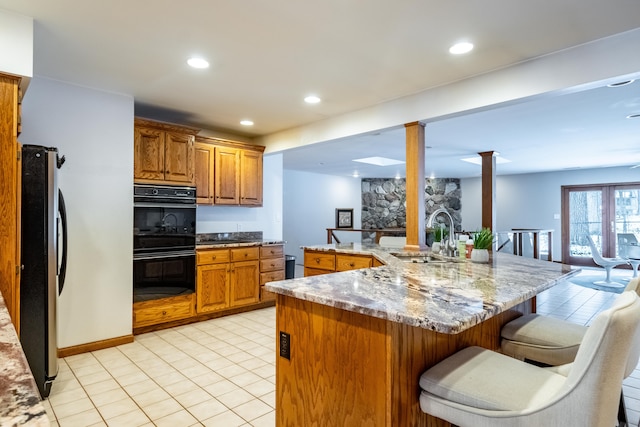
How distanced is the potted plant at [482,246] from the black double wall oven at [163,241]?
2.91 metres

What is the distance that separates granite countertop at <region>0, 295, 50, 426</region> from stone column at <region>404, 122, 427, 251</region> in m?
3.11

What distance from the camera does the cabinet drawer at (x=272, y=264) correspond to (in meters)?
→ 4.74

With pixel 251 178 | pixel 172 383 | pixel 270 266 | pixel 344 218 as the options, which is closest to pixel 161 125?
pixel 251 178

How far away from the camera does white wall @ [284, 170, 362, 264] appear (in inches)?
350

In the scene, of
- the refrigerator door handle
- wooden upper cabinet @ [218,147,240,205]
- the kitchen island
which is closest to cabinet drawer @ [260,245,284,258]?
wooden upper cabinet @ [218,147,240,205]

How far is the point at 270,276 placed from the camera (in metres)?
4.83

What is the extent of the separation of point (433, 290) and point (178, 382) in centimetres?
210

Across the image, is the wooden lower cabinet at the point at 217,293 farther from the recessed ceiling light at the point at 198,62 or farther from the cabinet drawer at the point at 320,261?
the recessed ceiling light at the point at 198,62

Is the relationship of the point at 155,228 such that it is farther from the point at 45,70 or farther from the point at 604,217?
the point at 604,217

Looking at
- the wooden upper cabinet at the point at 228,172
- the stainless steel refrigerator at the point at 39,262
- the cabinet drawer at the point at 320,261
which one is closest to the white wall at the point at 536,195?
the wooden upper cabinet at the point at 228,172

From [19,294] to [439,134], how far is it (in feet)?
15.2

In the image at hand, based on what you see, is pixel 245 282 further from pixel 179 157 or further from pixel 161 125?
pixel 161 125

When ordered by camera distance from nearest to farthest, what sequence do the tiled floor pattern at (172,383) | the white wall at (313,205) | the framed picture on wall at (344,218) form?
the tiled floor pattern at (172,383) → the white wall at (313,205) → the framed picture on wall at (344,218)

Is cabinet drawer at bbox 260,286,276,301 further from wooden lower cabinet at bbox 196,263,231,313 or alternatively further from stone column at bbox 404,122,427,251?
stone column at bbox 404,122,427,251
